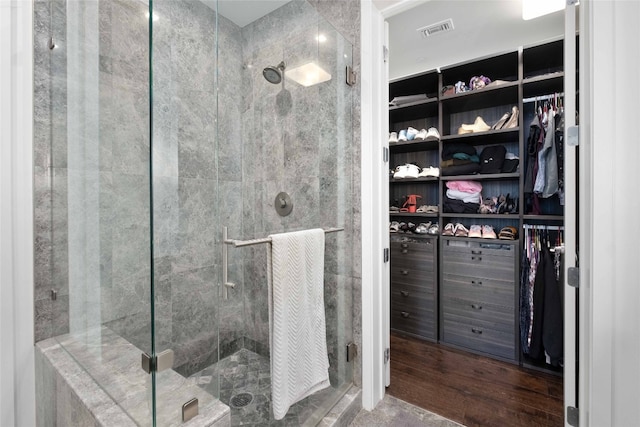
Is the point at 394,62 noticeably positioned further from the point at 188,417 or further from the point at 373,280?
the point at 188,417

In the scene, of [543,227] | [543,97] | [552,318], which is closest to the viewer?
[552,318]

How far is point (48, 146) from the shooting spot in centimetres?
129

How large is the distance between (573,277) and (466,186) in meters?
1.52

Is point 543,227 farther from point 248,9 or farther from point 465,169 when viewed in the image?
point 248,9

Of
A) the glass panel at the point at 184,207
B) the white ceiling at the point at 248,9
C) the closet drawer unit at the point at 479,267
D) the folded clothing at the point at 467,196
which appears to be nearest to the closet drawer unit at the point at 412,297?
the closet drawer unit at the point at 479,267

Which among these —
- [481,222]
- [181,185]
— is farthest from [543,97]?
[181,185]

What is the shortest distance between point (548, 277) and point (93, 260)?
267 cm

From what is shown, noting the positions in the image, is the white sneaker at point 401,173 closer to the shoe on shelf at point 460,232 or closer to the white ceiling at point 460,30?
the shoe on shelf at point 460,232

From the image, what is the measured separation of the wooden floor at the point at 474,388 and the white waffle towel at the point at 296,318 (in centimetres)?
80

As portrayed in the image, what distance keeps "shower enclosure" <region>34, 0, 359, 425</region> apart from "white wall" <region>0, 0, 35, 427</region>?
43 millimetres

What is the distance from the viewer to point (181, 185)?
1.03m

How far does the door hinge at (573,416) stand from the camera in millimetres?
1143

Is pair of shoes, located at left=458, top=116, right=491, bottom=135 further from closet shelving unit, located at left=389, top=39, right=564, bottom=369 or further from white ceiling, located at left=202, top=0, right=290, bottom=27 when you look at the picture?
white ceiling, located at left=202, top=0, right=290, bottom=27

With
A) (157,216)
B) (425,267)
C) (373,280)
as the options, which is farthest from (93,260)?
(425,267)
